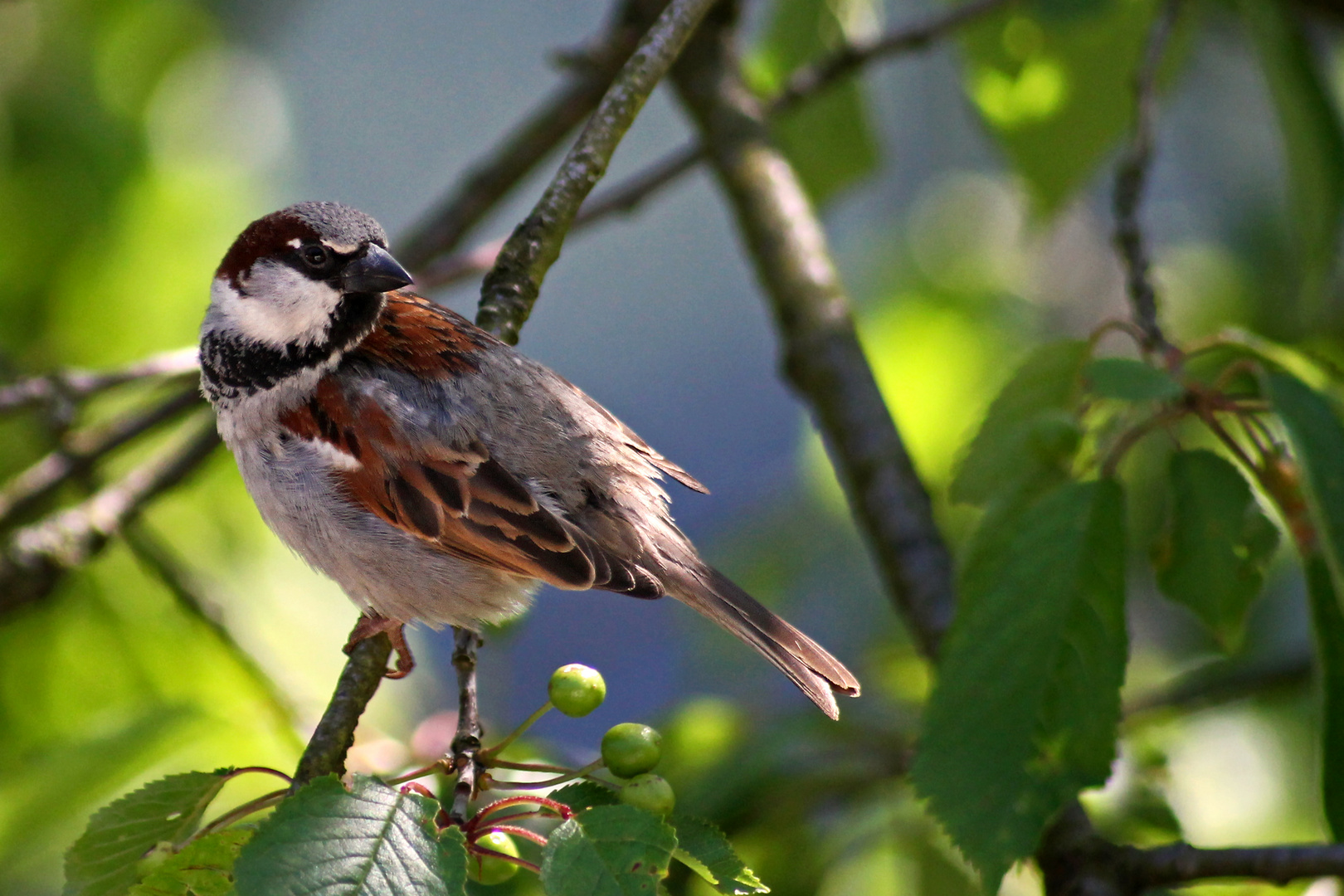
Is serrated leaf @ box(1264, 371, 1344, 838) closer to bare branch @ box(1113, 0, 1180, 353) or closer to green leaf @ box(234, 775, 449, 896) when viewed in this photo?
bare branch @ box(1113, 0, 1180, 353)

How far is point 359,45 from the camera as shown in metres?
8.23

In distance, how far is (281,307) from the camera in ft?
8.25

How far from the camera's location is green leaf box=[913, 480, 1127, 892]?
159cm

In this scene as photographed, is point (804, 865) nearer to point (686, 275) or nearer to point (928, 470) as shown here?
point (928, 470)

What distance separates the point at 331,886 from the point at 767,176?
2106mm

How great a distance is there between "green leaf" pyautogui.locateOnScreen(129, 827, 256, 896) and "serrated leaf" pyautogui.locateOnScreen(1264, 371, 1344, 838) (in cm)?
138

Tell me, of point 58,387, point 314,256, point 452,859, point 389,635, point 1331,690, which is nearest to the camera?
point 452,859

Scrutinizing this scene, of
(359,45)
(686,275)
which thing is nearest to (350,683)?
(686,275)

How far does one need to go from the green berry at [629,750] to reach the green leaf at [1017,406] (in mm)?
763

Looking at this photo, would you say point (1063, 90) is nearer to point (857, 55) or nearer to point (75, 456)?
point (857, 55)

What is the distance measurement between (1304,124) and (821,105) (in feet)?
4.27

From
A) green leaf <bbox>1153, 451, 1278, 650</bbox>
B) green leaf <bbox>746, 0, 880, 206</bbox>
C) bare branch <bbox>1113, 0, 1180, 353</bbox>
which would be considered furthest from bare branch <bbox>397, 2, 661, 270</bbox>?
green leaf <bbox>1153, 451, 1278, 650</bbox>

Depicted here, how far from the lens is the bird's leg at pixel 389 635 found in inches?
81.2

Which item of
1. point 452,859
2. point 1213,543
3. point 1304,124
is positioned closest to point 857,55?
point 1304,124
